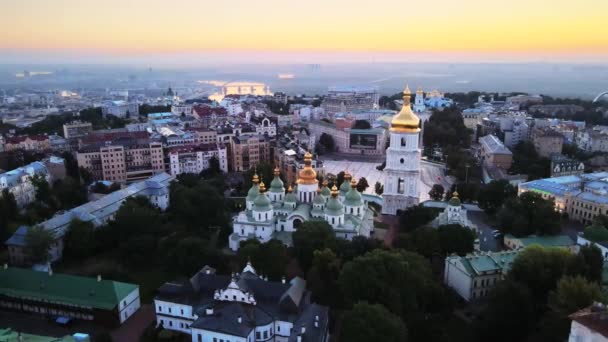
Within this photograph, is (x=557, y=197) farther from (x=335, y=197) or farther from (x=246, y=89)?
(x=246, y=89)

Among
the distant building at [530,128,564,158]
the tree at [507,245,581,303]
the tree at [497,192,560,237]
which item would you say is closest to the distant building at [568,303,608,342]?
the tree at [507,245,581,303]

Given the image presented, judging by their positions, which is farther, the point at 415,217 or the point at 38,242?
the point at 415,217

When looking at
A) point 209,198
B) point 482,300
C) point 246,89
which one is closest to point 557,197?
point 482,300

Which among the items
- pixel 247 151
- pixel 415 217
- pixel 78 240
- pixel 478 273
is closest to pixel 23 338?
pixel 78 240

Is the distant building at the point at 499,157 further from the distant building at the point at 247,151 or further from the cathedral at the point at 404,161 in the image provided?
the distant building at the point at 247,151

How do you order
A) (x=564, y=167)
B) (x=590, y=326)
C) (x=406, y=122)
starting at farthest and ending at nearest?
(x=564, y=167) → (x=406, y=122) → (x=590, y=326)

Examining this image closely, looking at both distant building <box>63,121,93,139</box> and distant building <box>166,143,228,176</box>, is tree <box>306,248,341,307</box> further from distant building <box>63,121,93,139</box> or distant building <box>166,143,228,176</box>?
distant building <box>63,121,93,139</box>

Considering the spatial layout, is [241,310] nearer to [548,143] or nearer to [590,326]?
[590,326]
